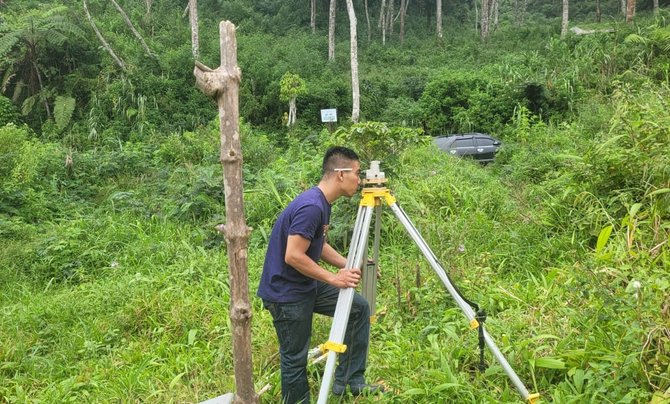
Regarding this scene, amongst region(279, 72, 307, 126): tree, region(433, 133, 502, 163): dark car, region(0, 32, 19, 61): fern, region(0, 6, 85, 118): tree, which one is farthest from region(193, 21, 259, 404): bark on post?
region(0, 6, 85, 118): tree

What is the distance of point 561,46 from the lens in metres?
18.3

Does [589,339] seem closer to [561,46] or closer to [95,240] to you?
[95,240]

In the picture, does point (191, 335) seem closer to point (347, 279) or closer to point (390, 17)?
point (347, 279)

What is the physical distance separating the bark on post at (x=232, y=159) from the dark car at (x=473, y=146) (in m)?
9.91

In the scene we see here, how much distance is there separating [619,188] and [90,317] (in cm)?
463

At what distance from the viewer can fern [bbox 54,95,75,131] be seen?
47.8 ft

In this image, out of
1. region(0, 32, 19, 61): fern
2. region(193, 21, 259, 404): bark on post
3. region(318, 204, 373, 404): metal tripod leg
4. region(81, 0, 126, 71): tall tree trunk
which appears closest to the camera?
region(193, 21, 259, 404): bark on post

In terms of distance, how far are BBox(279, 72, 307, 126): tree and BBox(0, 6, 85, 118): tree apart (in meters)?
6.17

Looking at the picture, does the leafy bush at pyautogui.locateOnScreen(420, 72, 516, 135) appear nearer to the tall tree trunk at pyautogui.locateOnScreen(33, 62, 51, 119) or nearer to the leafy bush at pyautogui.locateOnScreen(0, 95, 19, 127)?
the tall tree trunk at pyautogui.locateOnScreen(33, 62, 51, 119)

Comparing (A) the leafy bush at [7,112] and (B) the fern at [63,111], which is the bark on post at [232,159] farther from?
(A) the leafy bush at [7,112]

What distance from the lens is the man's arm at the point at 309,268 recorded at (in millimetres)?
2744

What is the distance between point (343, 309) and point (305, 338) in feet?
1.37

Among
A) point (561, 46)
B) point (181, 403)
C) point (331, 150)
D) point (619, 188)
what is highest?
point (561, 46)

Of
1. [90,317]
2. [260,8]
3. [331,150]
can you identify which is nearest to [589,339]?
[331,150]
